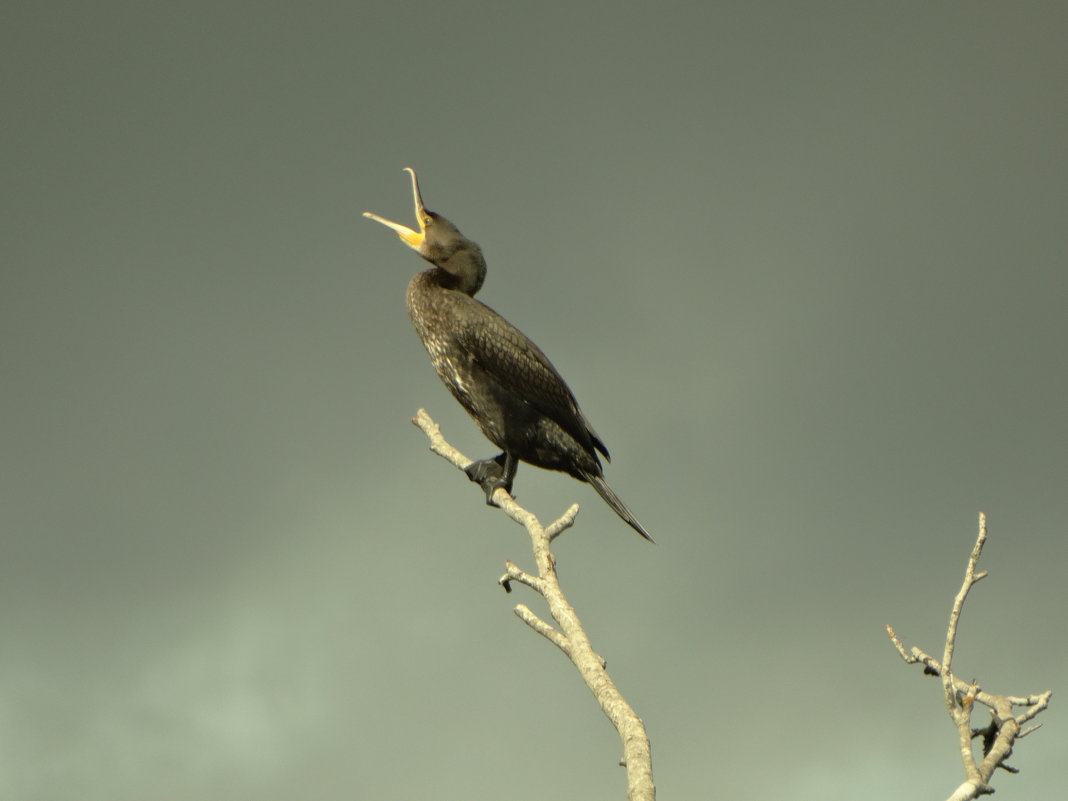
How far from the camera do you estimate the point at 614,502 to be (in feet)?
23.3

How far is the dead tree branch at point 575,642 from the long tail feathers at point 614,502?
1321mm

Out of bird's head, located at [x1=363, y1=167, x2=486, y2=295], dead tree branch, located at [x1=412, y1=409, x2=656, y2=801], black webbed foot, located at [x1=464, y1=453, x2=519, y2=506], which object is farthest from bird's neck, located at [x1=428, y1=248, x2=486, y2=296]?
dead tree branch, located at [x1=412, y1=409, x2=656, y2=801]

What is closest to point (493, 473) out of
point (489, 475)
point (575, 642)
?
point (489, 475)

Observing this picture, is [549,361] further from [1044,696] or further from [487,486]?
[1044,696]

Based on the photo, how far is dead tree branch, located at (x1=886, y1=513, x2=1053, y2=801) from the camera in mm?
3195

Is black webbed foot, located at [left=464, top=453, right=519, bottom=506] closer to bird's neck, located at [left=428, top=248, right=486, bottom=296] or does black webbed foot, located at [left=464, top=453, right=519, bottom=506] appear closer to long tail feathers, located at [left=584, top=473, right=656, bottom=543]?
long tail feathers, located at [left=584, top=473, right=656, bottom=543]

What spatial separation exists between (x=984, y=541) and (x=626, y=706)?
1.27 meters

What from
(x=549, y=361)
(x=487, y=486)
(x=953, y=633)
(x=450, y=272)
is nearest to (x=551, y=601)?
(x=953, y=633)

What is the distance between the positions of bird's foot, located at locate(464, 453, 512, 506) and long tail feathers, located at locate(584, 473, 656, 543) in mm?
571

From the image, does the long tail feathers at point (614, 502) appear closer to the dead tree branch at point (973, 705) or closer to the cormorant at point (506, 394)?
the cormorant at point (506, 394)

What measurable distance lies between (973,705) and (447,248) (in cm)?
522

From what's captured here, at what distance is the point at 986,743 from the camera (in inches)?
141

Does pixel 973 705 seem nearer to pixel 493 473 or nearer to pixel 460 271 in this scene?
pixel 493 473

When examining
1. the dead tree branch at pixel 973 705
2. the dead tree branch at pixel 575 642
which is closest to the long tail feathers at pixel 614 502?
the dead tree branch at pixel 575 642
